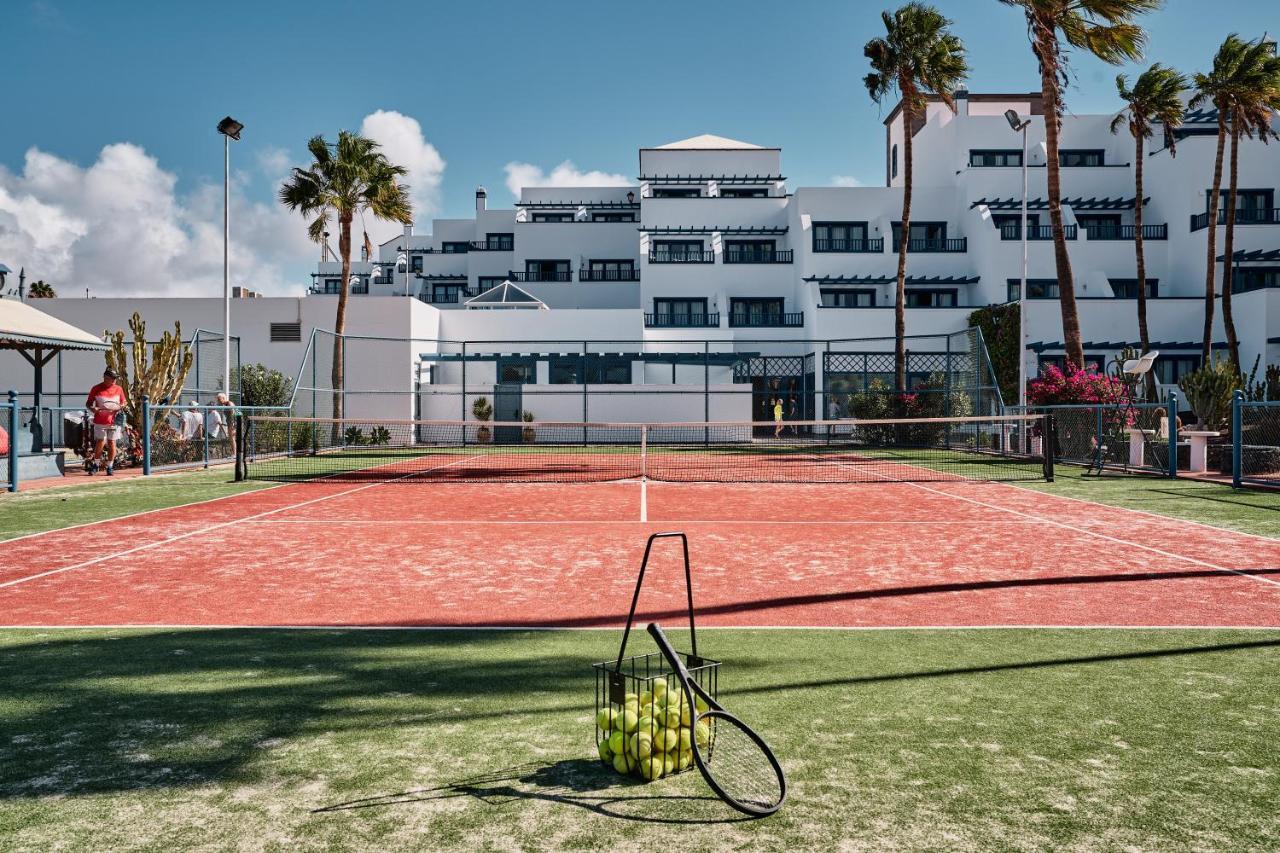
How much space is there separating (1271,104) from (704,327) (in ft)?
78.6

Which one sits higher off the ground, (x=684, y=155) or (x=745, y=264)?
(x=684, y=155)

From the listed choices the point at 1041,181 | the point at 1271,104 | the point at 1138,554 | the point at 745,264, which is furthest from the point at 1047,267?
the point at 1138,554

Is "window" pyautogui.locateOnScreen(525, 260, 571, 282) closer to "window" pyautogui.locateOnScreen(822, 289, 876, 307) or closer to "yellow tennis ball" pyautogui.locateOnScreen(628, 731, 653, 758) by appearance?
"window" pyautogui.locateOnScreen(822, 289, 876, 307)

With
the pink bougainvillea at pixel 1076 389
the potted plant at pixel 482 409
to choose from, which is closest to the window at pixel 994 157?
the pink bougainvillea at pixel 1076 389

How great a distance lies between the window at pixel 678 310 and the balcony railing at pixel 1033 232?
48.8ft

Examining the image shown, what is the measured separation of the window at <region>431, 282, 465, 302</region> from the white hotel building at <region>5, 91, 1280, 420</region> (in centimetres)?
269

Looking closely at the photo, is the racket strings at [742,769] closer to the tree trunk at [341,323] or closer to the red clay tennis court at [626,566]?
the red clay tennis court at [626,566]

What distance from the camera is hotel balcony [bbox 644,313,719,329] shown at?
44.6 m

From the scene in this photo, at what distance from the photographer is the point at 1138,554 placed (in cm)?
973

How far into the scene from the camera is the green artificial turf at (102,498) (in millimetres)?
12719

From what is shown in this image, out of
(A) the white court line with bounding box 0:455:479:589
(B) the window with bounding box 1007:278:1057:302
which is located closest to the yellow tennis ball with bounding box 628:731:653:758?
(A) the white court line with bounding box 0:455:479:589

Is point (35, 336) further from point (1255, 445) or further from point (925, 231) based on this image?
point (925, 231)

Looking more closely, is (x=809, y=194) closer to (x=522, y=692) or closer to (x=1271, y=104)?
(x=1271, y=104)

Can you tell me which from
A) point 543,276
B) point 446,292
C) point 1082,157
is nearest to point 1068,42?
point 1082,157
